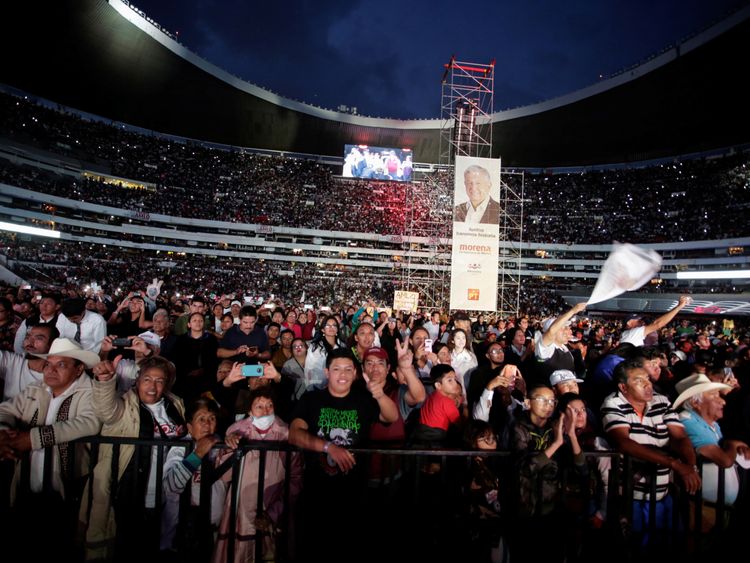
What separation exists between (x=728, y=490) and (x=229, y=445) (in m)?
3.46

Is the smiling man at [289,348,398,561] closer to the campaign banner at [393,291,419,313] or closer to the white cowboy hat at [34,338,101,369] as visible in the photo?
the white cowboy hat at [34,338,101,369]

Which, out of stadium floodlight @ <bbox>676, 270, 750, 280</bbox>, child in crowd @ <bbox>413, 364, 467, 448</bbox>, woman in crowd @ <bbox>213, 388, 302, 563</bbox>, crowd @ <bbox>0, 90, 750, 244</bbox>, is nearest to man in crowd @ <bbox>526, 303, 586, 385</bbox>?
child in crowd @ <bbox>413, 364, 467, 448</bbox>

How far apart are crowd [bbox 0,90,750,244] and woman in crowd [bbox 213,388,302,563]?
33.9 meters

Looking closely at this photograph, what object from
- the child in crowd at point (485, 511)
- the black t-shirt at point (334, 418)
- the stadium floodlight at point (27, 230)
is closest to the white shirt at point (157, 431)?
the black t-shirt at point (334, 418)

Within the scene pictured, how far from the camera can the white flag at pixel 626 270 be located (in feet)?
11.6

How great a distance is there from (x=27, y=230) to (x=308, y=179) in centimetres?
2966

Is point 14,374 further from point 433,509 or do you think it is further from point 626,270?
point 626,270

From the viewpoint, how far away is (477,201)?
14633 millimetres

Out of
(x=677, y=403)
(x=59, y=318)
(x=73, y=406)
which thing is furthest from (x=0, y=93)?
(x=677, y=403)

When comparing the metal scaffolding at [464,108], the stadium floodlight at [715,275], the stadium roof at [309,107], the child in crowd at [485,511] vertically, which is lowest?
the child in crowd at [485,511]

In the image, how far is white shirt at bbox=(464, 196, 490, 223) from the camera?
47.6 feet

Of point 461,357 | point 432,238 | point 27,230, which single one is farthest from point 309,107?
point 461,357

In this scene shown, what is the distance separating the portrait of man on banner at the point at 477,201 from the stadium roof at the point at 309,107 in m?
25.9

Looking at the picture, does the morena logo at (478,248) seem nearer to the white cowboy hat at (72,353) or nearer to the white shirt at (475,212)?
the white shirt at (475,212)
